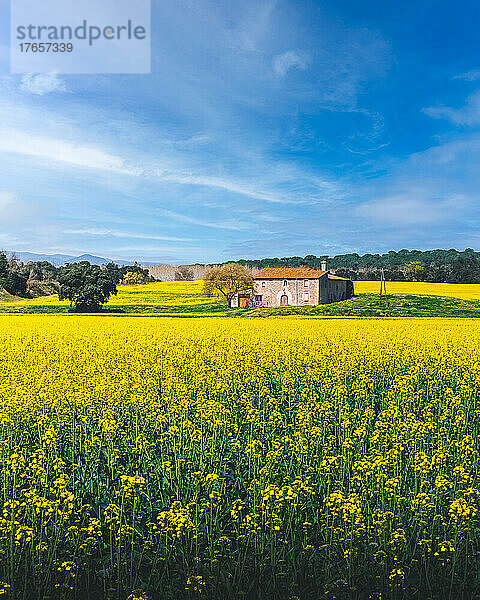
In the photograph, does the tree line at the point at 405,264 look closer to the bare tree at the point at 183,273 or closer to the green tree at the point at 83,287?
the bare tree at the point at 183,273

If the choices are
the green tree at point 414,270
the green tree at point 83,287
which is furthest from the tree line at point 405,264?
the green tree at point 83,287

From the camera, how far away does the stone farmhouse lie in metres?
64.0

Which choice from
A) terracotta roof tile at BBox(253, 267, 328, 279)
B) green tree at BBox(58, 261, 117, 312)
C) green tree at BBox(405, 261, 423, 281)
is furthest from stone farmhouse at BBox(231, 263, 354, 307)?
green tree at BBox(405, 261, 423, 281)

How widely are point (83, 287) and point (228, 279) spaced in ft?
66.2

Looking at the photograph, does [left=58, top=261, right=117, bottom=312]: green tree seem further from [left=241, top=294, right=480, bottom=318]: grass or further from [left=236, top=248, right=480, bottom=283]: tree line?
[left=236, top=248, right=480, bottom=283]: tree line

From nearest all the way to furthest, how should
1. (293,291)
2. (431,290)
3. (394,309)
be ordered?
1. (394,309)
2. (293,291)
3. (431,290)

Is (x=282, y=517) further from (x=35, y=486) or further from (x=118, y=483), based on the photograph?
(x=35, y=486)

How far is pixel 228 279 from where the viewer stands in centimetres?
6550

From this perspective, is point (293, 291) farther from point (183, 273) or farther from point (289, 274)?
point (183, 273)

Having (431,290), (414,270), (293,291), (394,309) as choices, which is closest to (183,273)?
(414,270)

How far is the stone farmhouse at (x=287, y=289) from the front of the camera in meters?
64.0

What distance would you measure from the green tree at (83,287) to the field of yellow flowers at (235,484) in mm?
40197

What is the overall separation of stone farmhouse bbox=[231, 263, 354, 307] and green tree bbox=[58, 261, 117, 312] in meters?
17.3

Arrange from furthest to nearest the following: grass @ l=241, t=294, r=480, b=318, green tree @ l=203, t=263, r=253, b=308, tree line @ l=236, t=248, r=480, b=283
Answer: tree line @ l=236, t=248, r=480, b=283 < green tree @ l=203, t=263, r=253, b=308 < grass @ l=241, t=294, r=480, b=318
